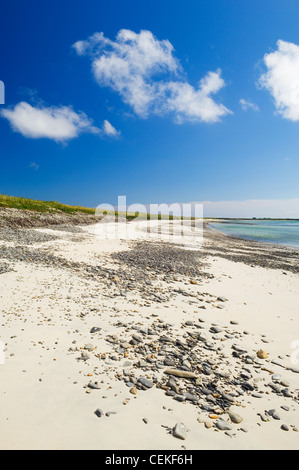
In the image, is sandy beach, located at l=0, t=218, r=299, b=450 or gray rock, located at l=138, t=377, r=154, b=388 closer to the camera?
sandy beach, located at l=0, t=218, r=299, b=450

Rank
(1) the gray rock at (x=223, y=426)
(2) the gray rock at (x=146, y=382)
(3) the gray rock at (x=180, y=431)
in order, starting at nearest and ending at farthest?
(3) the gray rock at (x=180, y=431)
(1) the gray rock at (x=223, y=426)
(2) the gray rock at (x=146, y=382)

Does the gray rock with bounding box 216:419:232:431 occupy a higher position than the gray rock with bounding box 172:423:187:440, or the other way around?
the gray rock with bounding box 172:423:187:440

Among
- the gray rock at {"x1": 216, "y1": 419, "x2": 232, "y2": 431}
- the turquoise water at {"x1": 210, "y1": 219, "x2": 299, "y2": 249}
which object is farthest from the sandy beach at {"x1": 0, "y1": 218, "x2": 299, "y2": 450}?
the turquoise water at {"x1": 210, "y1": 219, "x2": 299, "y2": 249}

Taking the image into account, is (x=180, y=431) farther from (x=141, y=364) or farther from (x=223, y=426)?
(x=141, y=364)

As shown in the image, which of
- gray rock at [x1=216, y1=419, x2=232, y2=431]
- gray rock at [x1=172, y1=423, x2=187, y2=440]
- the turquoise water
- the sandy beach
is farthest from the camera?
the turquoise water

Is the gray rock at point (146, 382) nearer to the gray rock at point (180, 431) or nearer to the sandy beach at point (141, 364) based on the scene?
the sandy beach at point (141, 364)

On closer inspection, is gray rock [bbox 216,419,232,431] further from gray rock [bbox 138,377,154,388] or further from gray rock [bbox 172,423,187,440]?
gray rock [bbox 138,377,154,388]

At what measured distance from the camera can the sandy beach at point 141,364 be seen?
3869 millimetres

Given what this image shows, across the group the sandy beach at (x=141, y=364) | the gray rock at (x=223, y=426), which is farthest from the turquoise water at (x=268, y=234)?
the gray rock at (x=223, y=426)

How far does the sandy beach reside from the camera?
387 cm

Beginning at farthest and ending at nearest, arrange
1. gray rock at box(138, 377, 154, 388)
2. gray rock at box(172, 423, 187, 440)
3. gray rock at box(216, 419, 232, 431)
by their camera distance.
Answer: gray rock at box(138, 377, 154, 388)
gray rock at box(216, 419, 232, 431)
gray rock at box(172, 423, 187, 440)

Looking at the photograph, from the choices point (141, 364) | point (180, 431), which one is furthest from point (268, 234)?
point (180, 431)

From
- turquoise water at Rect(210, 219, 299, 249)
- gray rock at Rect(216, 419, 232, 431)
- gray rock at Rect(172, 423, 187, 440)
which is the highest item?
turquoise water at Rect(210, 219, 299, 249)
